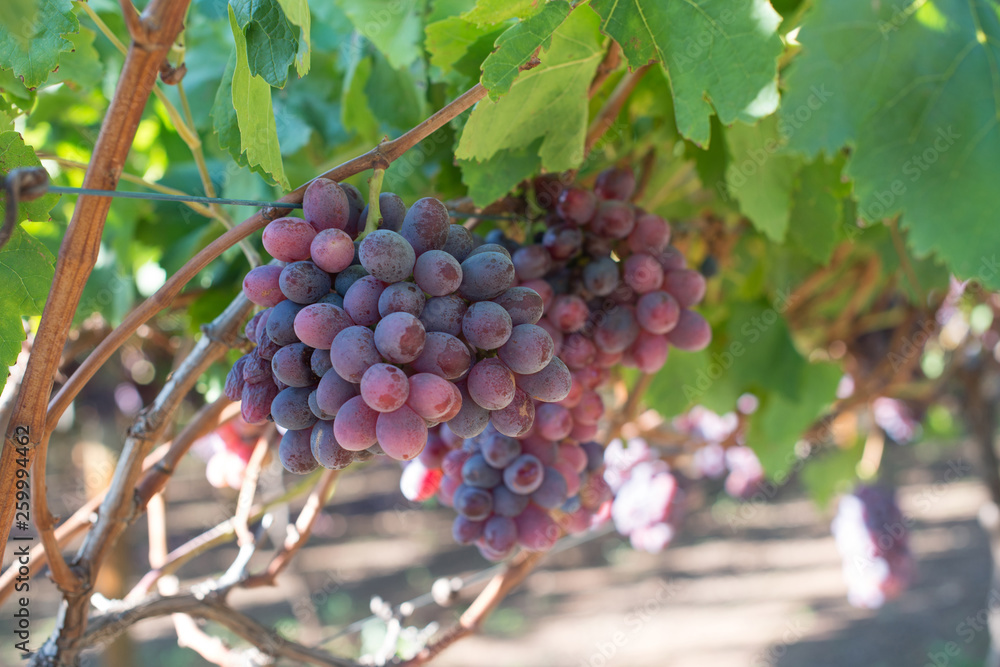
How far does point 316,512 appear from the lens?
100 centimetres

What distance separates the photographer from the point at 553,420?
776 mm

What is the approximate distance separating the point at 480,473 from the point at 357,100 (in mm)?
662

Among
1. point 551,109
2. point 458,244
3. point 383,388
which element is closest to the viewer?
point 383,388

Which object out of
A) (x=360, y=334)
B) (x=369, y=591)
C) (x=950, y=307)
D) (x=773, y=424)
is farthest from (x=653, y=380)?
(x=369, y=591)

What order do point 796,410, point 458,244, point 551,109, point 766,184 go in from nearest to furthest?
1. point 458,244
2. point 551,109
3. point 766,184
4. point 796,410

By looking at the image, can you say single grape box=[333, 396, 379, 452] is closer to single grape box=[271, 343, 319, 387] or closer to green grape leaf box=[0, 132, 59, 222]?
single grape box=[271, 343, 319, 387]

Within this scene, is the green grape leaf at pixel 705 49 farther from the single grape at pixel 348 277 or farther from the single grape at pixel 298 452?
the single grape at pixel 298 452

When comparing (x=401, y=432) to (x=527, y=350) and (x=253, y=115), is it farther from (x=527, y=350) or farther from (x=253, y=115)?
A: (x=253, y=115)

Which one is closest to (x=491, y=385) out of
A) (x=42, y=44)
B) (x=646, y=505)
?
(x=42, y=44)

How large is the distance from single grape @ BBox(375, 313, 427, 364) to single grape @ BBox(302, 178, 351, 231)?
0.36 ft

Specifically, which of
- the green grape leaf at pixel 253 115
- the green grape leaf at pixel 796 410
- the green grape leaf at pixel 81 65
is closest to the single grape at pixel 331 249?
the green grape leaf at pixel 253 115

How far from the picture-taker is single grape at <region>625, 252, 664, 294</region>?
2.61 feet

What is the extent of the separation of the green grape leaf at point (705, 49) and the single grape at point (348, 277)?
0.32m

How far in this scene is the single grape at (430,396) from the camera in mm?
464
